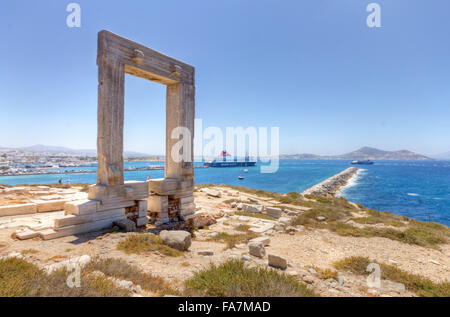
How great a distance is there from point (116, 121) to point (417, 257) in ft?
35.7

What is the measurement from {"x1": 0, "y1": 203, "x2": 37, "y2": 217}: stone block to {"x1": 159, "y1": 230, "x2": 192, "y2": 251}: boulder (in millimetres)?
6872

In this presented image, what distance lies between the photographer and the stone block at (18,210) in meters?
8.77

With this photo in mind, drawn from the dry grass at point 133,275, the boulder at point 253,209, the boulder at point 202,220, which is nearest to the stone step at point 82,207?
the dry grass at point 133,275

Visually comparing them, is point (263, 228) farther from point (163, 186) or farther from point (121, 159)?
point (121, 159)

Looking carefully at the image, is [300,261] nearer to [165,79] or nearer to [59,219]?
[59,219]

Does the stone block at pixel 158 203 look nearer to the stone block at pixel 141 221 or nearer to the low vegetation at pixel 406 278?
the stone block at pixel 141 221

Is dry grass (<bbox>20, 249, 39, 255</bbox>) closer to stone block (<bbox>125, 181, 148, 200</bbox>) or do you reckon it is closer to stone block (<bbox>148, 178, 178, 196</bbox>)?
stone block (<bbox>125, 181, 148, 200</bbox>)

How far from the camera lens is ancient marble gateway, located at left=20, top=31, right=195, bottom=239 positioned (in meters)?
6.70

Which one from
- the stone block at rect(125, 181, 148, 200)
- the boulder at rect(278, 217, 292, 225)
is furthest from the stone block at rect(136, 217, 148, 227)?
the boulder at rect(278, 217, 292, 225)

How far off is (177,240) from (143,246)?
3.00 feet

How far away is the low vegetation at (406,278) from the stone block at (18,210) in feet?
38.1
